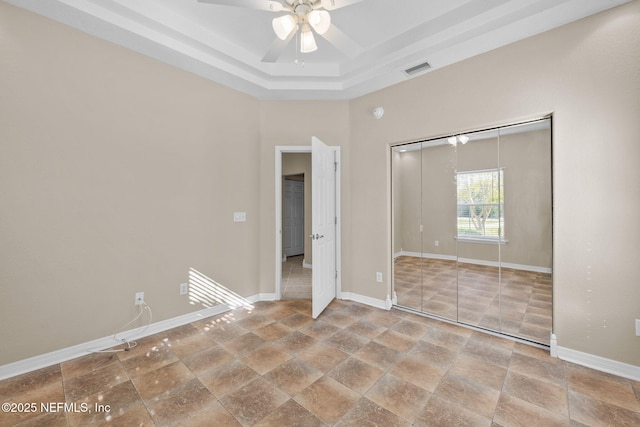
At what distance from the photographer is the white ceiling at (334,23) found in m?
2.26

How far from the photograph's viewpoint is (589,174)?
2227mm

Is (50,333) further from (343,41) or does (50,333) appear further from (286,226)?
(286,226)

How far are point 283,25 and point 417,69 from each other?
178 centimetres

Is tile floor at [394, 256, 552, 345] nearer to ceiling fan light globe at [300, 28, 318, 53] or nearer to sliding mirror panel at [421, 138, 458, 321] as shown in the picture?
sliding mirror panel at [421, 138, 458, 321]

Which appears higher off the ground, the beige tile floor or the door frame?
the door frame

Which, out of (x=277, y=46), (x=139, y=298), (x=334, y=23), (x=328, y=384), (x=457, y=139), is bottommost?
(x=328, y=384)

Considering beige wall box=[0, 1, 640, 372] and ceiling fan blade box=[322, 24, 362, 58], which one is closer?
ceiling fan blade box=[322, 24, 362, 58]

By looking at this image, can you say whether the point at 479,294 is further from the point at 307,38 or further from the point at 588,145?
the point at 307,38

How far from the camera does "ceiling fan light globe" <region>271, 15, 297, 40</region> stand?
1931mm

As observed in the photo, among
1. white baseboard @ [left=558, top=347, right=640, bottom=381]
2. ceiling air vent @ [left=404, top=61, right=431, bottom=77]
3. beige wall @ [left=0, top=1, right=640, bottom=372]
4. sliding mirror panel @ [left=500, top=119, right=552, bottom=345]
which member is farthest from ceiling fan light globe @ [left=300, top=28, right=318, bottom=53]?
white baseboard @ [left=558, top=347, right=640, bottom=381]

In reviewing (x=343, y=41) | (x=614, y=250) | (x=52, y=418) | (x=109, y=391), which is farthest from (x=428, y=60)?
(x=52, y=418)

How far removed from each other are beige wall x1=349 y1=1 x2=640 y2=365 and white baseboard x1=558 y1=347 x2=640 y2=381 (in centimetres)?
4

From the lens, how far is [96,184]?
2.49 meters

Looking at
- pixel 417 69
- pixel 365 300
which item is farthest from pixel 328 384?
pixel 417 69
